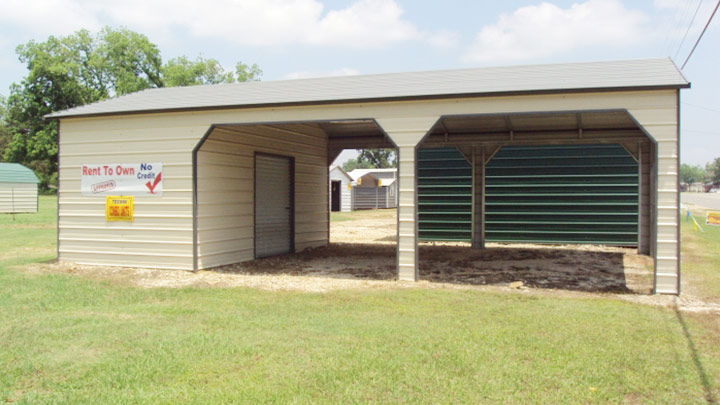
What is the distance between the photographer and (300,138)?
13461 mm

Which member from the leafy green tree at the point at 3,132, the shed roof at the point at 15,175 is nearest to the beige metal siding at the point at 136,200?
the shed roof at the point at 15,175

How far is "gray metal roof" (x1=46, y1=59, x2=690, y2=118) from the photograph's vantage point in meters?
8.13

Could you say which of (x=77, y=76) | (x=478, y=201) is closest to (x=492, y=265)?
(x=478, y=201)

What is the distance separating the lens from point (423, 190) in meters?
15.9

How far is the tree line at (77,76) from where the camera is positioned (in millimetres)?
42250

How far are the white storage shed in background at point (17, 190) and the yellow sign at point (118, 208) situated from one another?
2088cm

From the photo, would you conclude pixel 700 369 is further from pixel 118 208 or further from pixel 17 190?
pixel 17 190

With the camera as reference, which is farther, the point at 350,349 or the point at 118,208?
the point at 118,208

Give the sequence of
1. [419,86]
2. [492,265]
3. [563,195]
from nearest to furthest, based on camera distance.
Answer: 1. [419,86]
2. [492,265]
3. [563,195]

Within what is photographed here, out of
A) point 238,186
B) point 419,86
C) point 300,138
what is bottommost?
point 238,186

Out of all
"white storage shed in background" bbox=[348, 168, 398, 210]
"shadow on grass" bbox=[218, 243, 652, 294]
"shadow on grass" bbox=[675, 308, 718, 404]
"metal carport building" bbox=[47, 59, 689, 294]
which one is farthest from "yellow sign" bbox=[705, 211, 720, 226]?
"white storage shed in background" bbox=[348, 168, 398, 210]

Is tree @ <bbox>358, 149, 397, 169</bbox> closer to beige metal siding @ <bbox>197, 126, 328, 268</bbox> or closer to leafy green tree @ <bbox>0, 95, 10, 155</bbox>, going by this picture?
leafy green tree @ <bbox>0, 95, 10, 155</bbox>

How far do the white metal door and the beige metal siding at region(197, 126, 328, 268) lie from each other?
0.70ft

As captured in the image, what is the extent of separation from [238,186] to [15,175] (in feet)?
72.6
